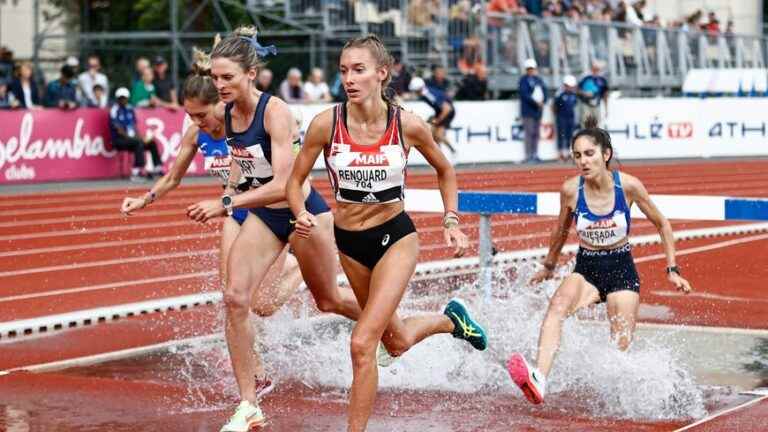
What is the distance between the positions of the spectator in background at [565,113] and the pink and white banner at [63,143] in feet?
25.2

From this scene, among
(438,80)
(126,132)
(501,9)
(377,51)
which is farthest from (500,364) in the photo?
(501,9)

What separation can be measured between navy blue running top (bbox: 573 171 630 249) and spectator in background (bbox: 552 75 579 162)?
1897cm

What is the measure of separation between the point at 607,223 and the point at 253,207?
6.61 feet

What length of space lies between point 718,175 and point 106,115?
9430mm

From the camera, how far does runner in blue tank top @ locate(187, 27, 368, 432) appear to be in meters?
6.89

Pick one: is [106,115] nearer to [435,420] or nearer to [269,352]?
[269,352]

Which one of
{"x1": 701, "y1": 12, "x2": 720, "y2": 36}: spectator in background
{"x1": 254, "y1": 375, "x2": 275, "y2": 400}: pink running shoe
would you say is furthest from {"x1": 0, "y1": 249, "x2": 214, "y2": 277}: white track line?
{"x1": 701, "y1": 12, "x2": 720, "y2": 36}: spectator in background

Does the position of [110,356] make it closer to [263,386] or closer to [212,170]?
[212,170]

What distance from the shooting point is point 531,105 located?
2616cm

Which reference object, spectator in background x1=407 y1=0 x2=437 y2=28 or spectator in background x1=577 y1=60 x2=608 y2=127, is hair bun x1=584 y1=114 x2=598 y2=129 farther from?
spectator in background x1=407 y1=0 x2=437 y2=28

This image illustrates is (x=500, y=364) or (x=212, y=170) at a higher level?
(x=212, y=170)

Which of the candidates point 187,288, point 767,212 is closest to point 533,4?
point 187,288

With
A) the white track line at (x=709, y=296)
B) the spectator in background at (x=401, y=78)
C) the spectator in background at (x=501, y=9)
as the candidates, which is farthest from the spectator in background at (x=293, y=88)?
the white track line at (x=709, y=296)

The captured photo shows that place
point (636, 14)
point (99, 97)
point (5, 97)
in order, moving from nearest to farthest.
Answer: point (5, 97) < point (99, 97) < point (636, 14)
